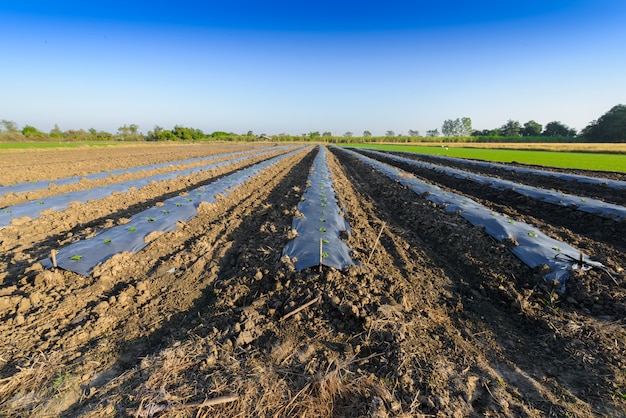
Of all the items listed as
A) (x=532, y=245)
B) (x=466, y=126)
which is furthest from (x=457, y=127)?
(x=532, y=245)

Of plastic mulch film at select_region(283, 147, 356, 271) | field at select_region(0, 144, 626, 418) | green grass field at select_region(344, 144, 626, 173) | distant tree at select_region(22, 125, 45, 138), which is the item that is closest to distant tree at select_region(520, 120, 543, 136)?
green grass field at select_region(344, 144, 626, 173)

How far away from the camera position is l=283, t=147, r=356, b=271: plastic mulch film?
433 centimetres

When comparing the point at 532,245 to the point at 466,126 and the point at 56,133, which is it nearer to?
the point at 56,133

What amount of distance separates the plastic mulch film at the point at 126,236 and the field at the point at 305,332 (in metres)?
0.21

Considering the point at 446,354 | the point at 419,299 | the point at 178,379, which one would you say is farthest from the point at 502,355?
the point at 178,379

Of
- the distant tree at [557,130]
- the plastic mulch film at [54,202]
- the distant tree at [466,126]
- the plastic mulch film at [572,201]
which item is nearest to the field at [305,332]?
the plastic mulch film at [54,202]

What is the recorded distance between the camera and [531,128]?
82.6 meters

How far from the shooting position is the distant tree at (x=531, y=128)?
82000 millimetres

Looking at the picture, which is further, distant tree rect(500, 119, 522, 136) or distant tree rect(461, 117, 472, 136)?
distant tree rect(461, 117, 472, 136)

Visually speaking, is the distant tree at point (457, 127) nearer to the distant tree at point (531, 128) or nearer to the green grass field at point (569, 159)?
the distant tree at point (531, 128)

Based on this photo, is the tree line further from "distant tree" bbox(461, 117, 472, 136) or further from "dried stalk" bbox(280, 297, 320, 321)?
"dried stalk" bbox(280, 297, 320, 321)

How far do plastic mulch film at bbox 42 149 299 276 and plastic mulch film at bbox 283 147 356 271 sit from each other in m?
3.18

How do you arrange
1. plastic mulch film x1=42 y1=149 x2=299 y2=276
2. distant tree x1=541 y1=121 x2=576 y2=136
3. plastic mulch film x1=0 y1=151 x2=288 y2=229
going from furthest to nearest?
1. distant tree x1=541 y1=121 x2=576 y2=136
2. plastic mulch film x1=0 y1=151 x2=288 y2=229
3. plastic mulch film x1=42 y1=149 x2=299 y2=276

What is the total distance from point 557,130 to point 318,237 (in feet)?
337
